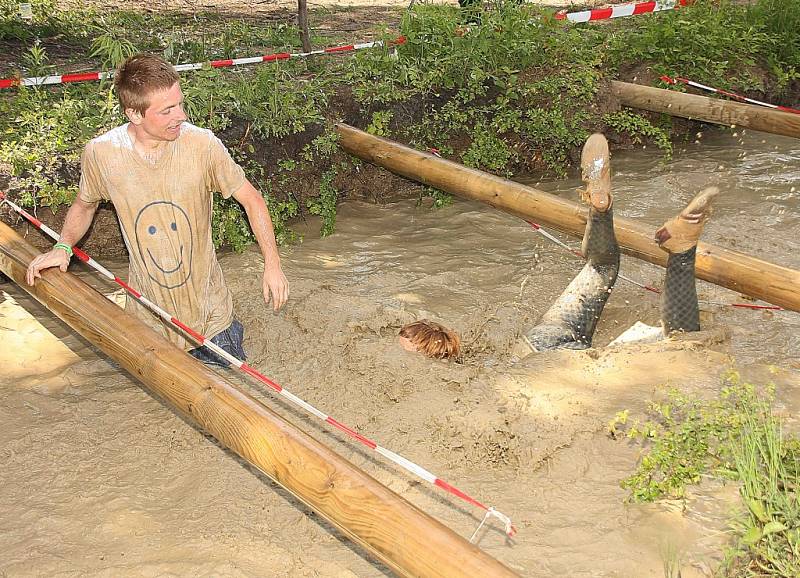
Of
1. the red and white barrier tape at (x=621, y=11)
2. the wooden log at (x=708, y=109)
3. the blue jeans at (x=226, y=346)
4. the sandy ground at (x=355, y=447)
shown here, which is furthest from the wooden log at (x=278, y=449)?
the red and white barrier tape at (x=621, y=11)

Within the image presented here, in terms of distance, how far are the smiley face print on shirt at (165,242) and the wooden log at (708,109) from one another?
4663 millimetres

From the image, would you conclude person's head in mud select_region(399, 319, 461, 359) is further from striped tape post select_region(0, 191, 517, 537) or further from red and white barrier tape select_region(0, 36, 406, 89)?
red and white barrier tape select_region(0, 36, 406, 89)

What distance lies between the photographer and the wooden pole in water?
3930 millimetres

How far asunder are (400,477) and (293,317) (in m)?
1.77

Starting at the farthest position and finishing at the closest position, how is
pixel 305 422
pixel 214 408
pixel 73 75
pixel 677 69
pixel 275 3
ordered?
pixel 275 3
pixel 677 69
pixel 73 75
pixel 305 422
pixel 214 408

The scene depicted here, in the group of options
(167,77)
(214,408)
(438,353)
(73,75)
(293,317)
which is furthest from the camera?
(73,75)

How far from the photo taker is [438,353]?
14.1ft

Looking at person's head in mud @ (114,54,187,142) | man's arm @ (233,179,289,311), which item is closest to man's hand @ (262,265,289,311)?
man's arm @ (233,179,289,311)

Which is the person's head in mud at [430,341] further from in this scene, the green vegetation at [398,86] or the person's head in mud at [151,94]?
the green vegetation at [398,86]

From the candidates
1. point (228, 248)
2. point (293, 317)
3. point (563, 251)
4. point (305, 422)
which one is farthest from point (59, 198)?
point (563, 251)

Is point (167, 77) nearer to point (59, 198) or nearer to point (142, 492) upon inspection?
point (142, 492)

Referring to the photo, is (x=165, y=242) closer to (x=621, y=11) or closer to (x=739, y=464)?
(x=739, y=464)

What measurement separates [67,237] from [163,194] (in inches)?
21.7

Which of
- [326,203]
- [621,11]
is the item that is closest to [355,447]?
[326,203]
